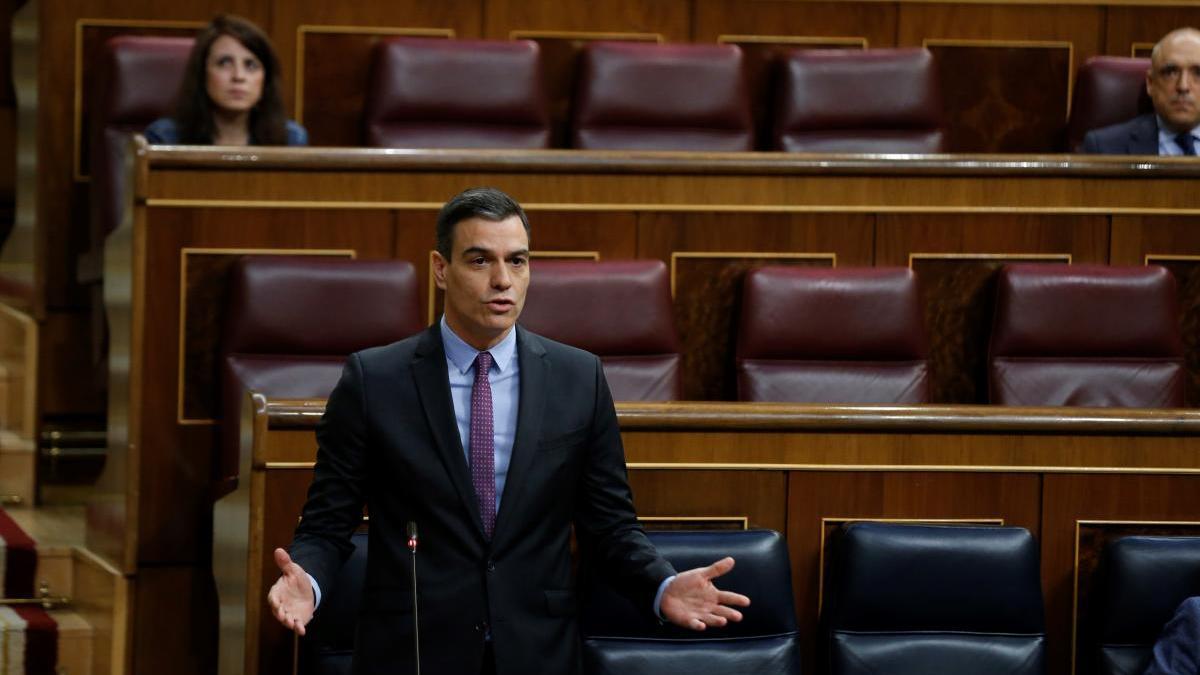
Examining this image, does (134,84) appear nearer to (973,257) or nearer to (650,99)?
(650,99)

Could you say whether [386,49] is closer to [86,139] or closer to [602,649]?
[86,139]

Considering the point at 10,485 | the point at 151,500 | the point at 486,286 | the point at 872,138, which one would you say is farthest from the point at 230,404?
the point at 872,138

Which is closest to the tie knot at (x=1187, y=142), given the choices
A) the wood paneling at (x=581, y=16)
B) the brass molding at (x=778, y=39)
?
the brass molding at (x=778, y=39)

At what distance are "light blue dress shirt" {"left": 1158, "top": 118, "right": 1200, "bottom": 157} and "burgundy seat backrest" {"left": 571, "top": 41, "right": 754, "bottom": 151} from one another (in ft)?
1.00

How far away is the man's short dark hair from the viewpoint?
2.32ft

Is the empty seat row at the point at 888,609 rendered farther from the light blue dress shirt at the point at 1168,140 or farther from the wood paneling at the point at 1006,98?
the wood paneling at the point at 1006,98

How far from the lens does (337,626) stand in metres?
0.82

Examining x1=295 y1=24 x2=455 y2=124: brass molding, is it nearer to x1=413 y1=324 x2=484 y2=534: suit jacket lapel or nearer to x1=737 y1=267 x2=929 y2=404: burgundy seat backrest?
x1=737 y1=267 x2=929 y2=404: burgundy seat backrest

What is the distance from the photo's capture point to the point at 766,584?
0.84m

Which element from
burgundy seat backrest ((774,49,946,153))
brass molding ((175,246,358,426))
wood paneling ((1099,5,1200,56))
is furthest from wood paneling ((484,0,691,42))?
brass molding ((175,246,358,426))

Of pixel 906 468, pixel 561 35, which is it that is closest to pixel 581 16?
pixel 561 35

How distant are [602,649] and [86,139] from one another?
2.39 feet

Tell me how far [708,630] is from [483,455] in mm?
181

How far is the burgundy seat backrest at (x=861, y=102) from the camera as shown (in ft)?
4.62
